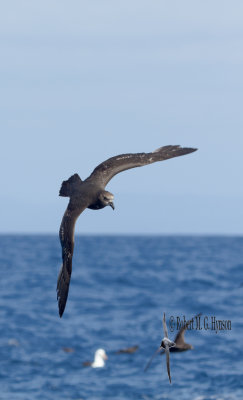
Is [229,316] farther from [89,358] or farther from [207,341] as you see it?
[89,358]

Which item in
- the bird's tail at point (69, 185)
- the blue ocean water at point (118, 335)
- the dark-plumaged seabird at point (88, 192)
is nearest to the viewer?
the dark-plumaged seabird at point (88, 192)

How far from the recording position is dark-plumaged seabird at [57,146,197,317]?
14.2 metres

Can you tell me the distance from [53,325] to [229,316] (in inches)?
381

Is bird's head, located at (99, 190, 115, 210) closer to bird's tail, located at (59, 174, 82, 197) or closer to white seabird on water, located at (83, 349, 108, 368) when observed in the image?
bird's tail, located at (59, 174, 82, 197)

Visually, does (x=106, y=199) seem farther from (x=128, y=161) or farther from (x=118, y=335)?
(x=118, y=335)

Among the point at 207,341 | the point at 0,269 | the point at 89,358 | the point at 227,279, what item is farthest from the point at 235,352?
the point at 0,269

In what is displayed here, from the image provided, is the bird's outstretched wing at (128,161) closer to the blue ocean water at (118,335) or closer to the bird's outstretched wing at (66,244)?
the bird's outstretched wing at (66,244)

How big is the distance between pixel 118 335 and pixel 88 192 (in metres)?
31.7

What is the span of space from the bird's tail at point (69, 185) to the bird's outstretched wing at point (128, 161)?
0.29 m

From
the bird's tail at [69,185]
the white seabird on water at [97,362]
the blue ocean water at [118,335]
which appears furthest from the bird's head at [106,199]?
the white seabird on water at [97,362]

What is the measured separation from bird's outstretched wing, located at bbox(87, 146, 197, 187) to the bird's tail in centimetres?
29

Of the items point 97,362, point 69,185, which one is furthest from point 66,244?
point 97,362

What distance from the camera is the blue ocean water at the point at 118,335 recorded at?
109 ft

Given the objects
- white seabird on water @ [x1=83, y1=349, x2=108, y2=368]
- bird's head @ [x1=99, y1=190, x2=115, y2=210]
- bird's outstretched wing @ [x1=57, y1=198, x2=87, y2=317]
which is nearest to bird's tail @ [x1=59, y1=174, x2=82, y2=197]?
bird's head @ [x1=99, y1=190, x2=115, y2=210]
